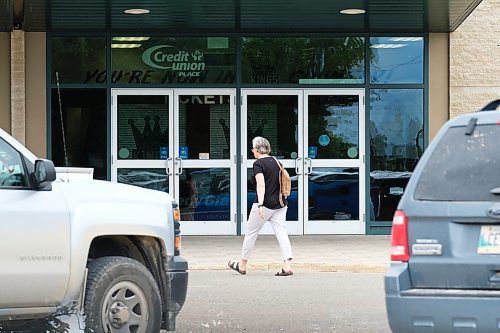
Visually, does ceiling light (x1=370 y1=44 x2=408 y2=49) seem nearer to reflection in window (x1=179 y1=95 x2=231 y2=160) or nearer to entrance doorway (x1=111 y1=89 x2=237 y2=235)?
entrance doorway (x1=111 y1=89 x2=237 y2=235)

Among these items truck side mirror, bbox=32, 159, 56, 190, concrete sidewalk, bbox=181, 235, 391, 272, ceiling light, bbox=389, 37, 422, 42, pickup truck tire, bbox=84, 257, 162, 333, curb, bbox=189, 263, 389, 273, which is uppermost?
ceiling light, bbox=389, 37, 422, 42

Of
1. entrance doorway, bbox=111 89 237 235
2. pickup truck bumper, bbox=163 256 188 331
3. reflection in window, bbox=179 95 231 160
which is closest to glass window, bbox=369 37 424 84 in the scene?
entrance doorway, bbox=111 89 237 235

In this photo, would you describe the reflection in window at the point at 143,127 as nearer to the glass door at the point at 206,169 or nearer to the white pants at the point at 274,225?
the glass door at the point at 206,169

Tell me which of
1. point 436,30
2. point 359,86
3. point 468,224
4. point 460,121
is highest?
point 436,30

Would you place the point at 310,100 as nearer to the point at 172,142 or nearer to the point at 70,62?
the point at 172,142

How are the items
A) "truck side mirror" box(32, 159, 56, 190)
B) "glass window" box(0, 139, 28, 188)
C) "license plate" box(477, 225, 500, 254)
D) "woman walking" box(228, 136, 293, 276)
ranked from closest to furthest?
"license plate" box(477, 225, 500, 254)
"truck side mirror" box(32, 159, 56, 190)
"glass window" box(0, 139, 28, 188)
"woman walking" box(228, 136, 293, 276)

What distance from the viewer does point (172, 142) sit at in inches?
666

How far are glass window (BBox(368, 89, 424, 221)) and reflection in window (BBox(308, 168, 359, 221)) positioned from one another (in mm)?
360

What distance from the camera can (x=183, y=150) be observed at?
1694cm

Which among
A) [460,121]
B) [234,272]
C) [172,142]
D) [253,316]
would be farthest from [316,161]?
[460,121]

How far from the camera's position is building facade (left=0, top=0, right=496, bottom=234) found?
55.4 ft

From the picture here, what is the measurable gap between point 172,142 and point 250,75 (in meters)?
1.93

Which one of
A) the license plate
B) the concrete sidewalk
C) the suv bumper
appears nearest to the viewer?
the suv bumper

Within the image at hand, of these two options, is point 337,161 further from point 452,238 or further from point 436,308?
point 436,308
